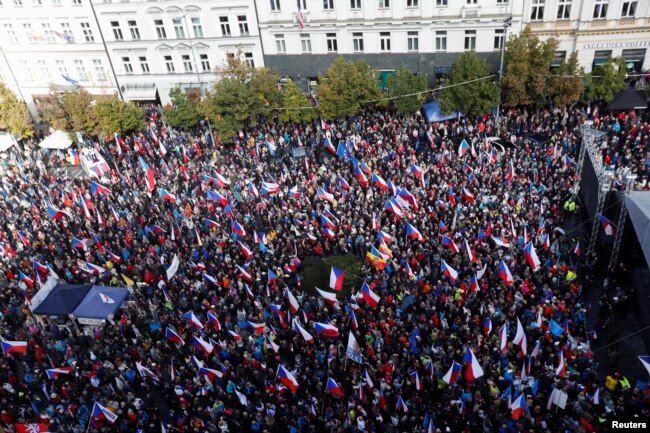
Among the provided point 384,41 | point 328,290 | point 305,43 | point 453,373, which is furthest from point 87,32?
point 453,373

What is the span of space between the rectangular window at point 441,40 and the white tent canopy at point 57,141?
1206 inches

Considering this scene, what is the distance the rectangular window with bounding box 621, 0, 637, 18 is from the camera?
35.9 m

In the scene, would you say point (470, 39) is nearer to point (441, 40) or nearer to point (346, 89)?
point (441, 40)

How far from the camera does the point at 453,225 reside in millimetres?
27438

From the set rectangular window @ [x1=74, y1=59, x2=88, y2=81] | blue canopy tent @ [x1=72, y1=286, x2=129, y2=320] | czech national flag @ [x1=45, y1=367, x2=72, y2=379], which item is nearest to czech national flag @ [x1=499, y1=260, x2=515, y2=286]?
blue canopy tent @ [x1=72, y1=286, x2=129, y2=320]

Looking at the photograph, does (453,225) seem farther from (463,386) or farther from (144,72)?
(144,72)

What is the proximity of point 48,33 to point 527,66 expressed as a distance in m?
40.0

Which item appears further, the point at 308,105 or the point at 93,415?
the point at 308,105

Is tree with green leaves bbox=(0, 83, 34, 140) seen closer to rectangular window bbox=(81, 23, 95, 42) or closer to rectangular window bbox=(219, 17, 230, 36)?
rectangular window bbox=(81, 23, 95, 42)

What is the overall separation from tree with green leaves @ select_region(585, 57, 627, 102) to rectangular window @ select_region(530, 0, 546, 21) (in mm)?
5490

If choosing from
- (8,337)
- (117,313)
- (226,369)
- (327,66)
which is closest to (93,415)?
(226,369)

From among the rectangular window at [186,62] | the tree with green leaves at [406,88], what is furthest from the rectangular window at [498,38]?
the rectangular window at [186,62]

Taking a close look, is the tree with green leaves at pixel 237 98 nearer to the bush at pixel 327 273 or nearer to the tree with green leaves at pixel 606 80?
the bush at pixel 327 273

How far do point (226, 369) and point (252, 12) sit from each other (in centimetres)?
3125
